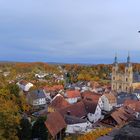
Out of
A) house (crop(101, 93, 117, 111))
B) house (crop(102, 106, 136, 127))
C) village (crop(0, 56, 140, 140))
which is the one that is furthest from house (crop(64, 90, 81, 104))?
house (crop(102, 106, 136, 127))

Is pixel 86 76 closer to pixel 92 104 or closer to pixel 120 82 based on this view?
pixel 120 82

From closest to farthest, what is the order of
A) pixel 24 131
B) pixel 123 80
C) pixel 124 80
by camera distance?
pixel 24 131 < pixel 124 80 < pixel 123 80

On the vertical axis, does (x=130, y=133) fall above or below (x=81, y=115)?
above

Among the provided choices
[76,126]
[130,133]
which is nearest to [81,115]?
[76,126]

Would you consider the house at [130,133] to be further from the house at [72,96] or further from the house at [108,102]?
the house at [72,96]

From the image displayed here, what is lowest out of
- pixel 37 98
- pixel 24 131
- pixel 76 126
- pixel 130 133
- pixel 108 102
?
pixel 37 98

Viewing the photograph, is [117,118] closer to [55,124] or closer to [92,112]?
[92,112]

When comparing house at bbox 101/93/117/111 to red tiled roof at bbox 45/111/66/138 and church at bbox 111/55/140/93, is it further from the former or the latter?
church at bbox 111/55/140/93

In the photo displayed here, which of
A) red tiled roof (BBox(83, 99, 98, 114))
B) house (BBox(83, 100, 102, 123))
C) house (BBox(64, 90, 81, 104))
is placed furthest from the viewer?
house (BBox(64, 90, 81, 104))
